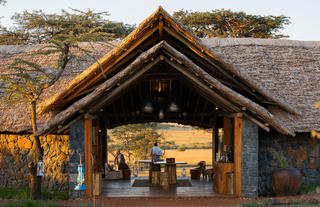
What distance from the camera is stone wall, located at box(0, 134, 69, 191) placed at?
1109cm

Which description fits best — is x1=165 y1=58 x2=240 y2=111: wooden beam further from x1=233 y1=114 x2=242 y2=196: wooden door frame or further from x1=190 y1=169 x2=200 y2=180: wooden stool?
x1=190 y1=169 x2=200 y2=180: wooden stool

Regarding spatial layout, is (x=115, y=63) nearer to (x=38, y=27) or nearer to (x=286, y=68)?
(x=286, y=68)

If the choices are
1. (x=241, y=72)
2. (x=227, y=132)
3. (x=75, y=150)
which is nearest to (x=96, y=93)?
(x=75, y=150)

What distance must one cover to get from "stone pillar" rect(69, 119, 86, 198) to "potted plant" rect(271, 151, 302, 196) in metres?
4.42

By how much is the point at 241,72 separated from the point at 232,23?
39.9ft

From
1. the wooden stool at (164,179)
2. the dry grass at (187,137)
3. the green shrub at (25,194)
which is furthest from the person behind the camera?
the dry grass at (187,137)

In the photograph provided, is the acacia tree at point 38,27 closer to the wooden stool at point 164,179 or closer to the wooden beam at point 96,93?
the wooden stool at point 164,179

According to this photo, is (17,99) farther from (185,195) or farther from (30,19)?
(30,19)

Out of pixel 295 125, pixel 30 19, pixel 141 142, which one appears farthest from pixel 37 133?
pixel 141 142

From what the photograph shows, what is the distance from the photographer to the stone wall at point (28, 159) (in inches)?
436

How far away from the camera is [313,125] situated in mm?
10594

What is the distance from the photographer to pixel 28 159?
1136 cm

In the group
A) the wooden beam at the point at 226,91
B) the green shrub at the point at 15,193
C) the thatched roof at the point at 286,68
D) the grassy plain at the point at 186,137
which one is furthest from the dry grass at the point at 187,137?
the wooden beam at the point at 226,91

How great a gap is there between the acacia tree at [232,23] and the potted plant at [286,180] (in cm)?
1191
